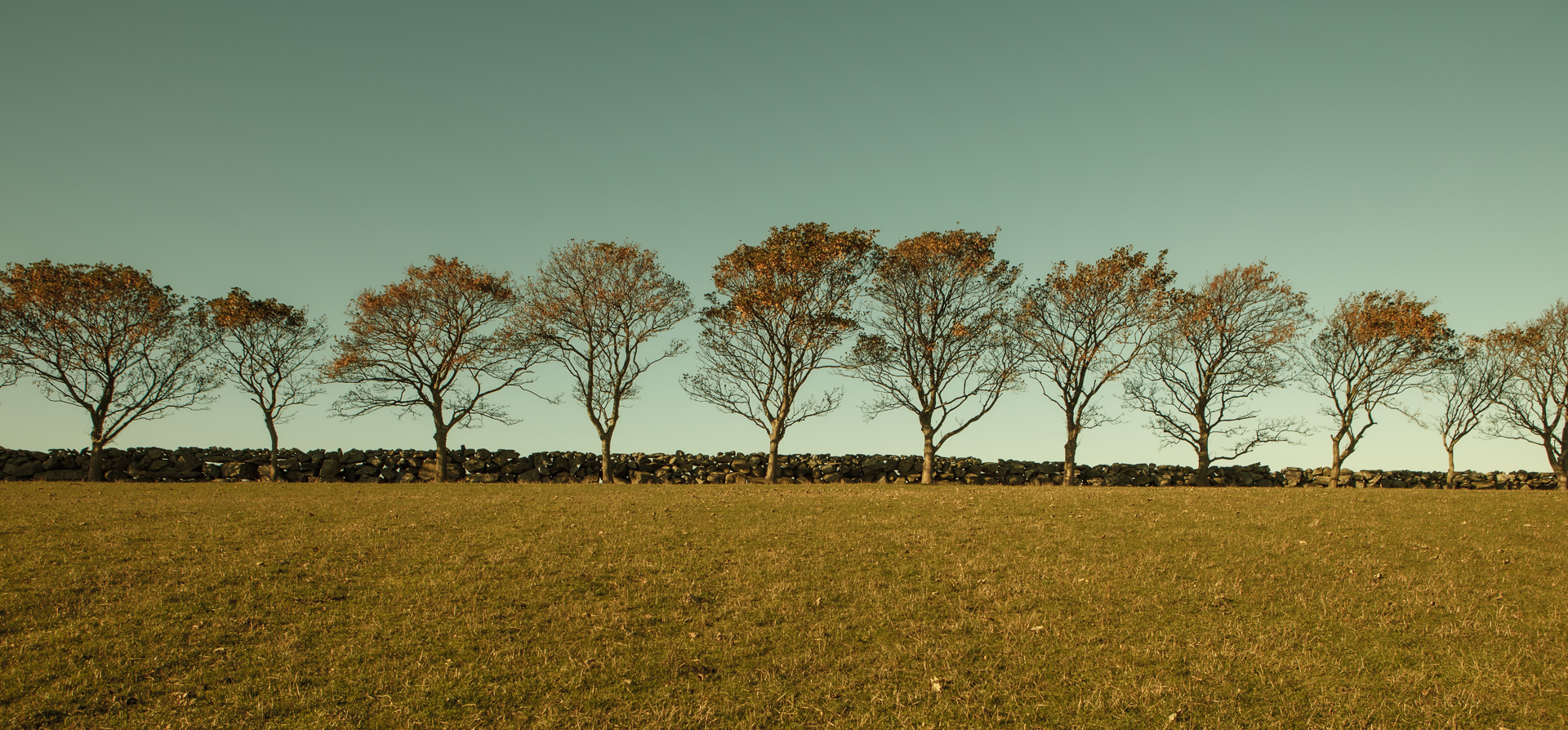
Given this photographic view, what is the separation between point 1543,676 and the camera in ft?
36.9

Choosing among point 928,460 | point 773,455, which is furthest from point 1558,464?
point 773,455

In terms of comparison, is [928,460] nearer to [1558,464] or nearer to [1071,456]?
[1071,456]

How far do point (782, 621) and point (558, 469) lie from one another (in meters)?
35.4

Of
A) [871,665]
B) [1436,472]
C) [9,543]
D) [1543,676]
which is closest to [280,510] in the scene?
[9,543]

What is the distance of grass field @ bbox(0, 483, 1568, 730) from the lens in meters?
10.2

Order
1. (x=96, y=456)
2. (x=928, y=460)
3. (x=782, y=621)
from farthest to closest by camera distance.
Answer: (x=928, y=460)
(x=96, y=456)
(x=782, y=621)

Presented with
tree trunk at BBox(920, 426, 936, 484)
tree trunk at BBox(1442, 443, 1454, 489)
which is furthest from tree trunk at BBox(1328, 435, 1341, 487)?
tree trunk at BBox(920, 426, 936, 484)

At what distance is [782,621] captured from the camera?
13266 millimetres

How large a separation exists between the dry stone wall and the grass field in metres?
22.6

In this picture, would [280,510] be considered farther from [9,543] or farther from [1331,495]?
[1331,495]

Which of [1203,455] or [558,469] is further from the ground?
[1203,455]

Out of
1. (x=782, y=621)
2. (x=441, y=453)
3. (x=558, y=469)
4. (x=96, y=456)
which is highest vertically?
(x=441, y=453)

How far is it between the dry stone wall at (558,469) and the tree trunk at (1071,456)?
2868 mm

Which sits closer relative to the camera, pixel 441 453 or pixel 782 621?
pixel 782 621
